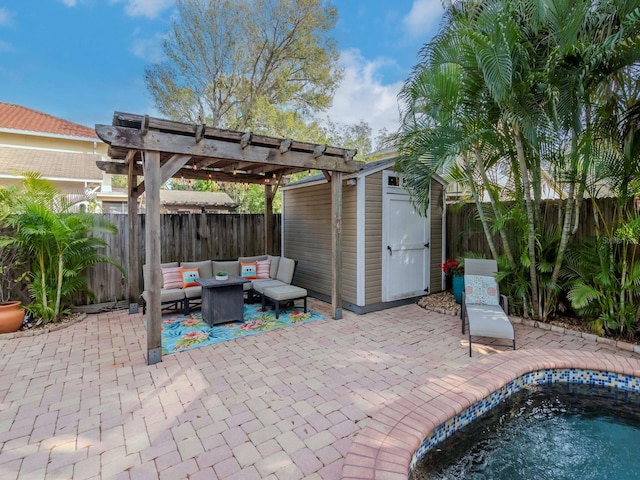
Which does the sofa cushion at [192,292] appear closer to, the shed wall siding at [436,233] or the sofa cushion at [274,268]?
the sofa cushion at [274,268]

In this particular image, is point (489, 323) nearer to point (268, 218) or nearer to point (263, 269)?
point (263, 269)

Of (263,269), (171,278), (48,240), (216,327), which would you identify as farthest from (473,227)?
(48,240)

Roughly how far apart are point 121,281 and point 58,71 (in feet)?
37.6

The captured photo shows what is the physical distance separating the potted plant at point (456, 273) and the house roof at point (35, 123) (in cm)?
1394

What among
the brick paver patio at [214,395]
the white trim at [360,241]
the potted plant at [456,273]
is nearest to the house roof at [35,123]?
the white trim at [360,241]

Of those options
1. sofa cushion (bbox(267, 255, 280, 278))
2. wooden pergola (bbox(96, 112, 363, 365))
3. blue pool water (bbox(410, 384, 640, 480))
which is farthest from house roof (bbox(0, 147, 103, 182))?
blue pool water (bbox(410, 384, 640, 480))

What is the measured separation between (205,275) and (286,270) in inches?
61.0

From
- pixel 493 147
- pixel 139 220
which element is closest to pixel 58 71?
pixel 139 220

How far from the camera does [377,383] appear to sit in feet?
10.9

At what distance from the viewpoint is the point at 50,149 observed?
45.4ft

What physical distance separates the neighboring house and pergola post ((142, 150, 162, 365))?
9.58 m

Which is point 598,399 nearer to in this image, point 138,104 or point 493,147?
point 493,147

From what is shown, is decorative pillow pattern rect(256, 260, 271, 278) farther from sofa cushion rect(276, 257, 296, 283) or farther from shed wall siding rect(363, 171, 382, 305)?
shed wall siding rect(363, 171, 382, 305)

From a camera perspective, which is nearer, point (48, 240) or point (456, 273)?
point (48, 240)
